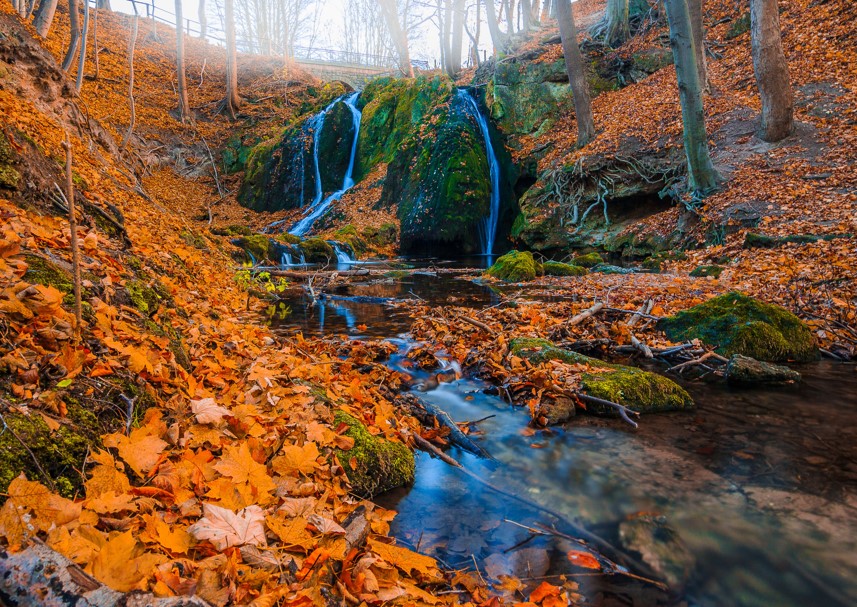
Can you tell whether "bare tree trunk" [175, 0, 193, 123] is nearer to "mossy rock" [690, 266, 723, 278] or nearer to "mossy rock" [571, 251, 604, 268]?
"mossy rock" [571, 251, 604, 268]

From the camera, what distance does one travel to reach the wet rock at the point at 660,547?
218 centimetres

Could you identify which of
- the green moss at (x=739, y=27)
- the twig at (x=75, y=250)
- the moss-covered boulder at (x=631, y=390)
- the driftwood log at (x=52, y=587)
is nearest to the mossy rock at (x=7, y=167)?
the twig at (x=75, y=250)

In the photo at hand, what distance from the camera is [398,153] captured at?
20875 millimetres

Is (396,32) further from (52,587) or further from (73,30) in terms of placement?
(52,587)

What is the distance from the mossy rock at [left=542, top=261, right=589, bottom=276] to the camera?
11109mm

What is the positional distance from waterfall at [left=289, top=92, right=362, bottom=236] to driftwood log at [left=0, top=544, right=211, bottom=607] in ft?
68.3

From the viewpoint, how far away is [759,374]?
14.4ft

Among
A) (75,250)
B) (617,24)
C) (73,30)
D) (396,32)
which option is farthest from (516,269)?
(396,32)

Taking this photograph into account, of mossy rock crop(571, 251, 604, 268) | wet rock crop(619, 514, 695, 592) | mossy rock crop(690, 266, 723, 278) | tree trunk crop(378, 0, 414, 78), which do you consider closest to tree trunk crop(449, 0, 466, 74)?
tree trunk crop(378, 0, 414, 78)

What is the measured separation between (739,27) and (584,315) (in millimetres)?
17878

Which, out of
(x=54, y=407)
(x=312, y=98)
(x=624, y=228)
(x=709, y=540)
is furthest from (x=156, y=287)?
(x=312, y=98)

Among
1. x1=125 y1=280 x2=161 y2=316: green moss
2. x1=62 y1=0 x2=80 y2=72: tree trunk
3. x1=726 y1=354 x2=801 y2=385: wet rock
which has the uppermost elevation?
x1=62 y1=0 x2=80 y2=72: tree trunk

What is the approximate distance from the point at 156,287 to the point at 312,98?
30.4m

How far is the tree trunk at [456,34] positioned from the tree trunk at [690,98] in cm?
2127
